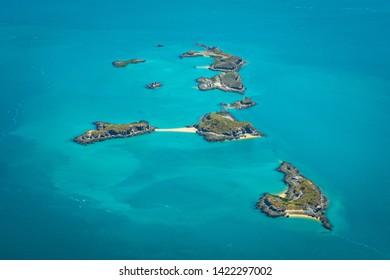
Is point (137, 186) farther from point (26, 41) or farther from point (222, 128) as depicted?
point (26, 41)

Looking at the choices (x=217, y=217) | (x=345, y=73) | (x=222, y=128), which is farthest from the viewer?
(x=345, y=73)

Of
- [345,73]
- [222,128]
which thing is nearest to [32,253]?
[222,128]

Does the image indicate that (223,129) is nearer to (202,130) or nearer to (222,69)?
(202,130)

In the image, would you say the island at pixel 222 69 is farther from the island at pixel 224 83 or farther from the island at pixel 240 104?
the island at pixel 240 104

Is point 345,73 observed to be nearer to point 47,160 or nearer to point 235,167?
point 235,167

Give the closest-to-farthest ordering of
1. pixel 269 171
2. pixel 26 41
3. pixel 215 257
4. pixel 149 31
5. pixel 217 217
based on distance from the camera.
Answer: pixel 215 257 → pixel 217 217 → pixel 269 171 → pixel 26 41 → pixel 149 31

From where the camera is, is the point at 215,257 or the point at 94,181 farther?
the point at 94,181

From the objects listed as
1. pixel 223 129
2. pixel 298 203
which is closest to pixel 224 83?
pixel 223 129

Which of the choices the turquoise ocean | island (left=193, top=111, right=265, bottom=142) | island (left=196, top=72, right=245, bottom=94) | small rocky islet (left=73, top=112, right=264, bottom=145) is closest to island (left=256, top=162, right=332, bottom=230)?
the turquoise ocean
